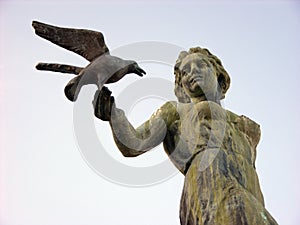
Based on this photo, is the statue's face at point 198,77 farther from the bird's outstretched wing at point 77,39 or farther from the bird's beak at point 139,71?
the bird's outstretched wing at point 77,39

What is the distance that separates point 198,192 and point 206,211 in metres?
0.21

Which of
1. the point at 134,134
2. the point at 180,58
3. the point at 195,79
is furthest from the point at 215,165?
the point at 180,58

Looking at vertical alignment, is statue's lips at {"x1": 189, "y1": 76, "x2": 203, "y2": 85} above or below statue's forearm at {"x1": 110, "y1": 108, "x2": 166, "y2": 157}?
above

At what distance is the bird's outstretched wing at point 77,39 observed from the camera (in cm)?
439

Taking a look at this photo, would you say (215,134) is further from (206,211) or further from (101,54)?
(101,54)

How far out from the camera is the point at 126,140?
459cm

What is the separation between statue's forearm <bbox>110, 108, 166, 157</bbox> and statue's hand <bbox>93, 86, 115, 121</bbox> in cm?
8

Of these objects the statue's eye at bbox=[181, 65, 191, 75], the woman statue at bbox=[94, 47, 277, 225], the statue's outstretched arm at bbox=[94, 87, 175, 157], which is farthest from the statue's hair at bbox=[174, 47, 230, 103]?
the statue's outstretched arm at bbox=[94, 87, 175, 157]

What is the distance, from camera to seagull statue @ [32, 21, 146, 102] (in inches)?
167

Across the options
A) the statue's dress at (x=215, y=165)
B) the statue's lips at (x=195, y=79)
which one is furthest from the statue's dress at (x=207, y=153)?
the statue's lips at (x=195, y=79)

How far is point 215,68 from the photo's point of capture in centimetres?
523

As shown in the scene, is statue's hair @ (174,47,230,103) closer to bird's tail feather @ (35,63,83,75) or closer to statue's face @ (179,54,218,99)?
statue's face @ (179,54,218,99)

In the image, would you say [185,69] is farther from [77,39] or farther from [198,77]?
[77,39]

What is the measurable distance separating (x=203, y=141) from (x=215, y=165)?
31 centimetres
